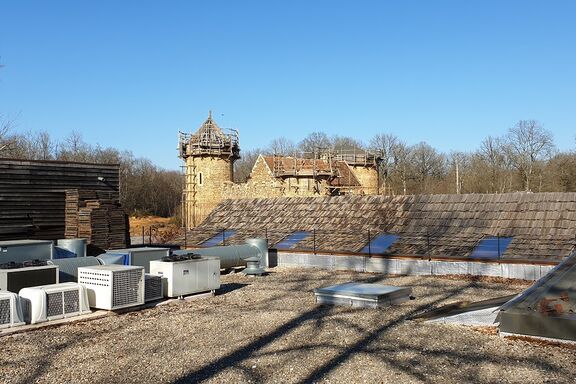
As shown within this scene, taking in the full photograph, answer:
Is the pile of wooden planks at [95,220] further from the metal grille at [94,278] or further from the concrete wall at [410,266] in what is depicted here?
the metal grille at [94,278]

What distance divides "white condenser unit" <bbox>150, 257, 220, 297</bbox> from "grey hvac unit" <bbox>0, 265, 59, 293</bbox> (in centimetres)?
234

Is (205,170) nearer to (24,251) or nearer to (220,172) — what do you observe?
(220,172)

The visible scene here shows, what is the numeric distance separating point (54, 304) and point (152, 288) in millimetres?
2467

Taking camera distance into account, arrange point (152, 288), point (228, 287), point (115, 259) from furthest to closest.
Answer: point (228, 287), point (115, 259), point (152, 288)

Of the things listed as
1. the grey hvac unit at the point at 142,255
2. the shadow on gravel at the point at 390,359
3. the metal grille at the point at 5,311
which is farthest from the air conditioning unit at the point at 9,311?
the grey hvac unit at the point at 142,255

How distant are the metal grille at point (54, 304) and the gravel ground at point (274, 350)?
40cm

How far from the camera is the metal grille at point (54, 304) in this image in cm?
1117

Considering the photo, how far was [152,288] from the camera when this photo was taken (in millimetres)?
13242

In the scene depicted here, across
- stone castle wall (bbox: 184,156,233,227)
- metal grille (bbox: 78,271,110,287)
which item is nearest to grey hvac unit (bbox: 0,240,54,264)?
metal grille (bbox: 78,271,110,287)

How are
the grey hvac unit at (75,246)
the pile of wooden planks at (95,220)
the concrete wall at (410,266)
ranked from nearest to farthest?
the concrete wall at (410,266) → the grey hvac unit at (75,246) → the pile of wooden planks at (95,220)

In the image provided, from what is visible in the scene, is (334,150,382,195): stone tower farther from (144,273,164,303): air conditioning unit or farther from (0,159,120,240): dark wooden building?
(144,273,164,303): air conditioning unit

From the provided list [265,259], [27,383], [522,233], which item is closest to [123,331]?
[27,383]

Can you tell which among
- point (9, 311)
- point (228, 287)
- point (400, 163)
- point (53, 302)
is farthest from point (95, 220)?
point (400, 163)

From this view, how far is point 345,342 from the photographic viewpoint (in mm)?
9633
